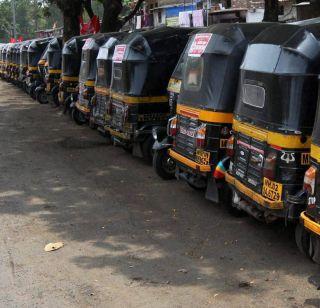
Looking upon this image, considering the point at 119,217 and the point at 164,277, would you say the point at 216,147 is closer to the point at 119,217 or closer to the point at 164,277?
the point at 119,217

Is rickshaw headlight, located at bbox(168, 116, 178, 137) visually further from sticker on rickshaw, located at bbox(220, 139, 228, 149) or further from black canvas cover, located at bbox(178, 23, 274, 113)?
sticker on rickshaw, located at bbox(220, 139, 228, 149)

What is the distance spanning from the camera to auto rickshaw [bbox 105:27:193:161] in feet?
31.7

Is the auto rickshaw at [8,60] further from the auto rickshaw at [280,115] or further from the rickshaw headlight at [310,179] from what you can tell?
the rickshaw headlight at [310,179]

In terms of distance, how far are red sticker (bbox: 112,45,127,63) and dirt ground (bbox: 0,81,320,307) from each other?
1.99m

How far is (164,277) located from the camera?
508cm

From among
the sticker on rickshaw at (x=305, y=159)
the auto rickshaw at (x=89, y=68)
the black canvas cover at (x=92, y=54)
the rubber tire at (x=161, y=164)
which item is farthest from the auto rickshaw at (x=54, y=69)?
the sticker on rickshaw at (x=305, y=159)

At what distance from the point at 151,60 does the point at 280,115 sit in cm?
480

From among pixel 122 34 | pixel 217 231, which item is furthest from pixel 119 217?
pixel 122 34

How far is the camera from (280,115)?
17.1 feet

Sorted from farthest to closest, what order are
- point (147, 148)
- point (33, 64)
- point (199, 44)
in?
point (33, 64), point (147, 148), point (199, 44)

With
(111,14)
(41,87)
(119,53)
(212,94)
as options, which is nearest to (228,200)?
(212,94)

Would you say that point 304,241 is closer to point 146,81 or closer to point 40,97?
point 146,81

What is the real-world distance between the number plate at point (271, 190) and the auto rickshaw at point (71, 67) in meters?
10.8

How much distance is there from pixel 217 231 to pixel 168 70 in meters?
4.17
